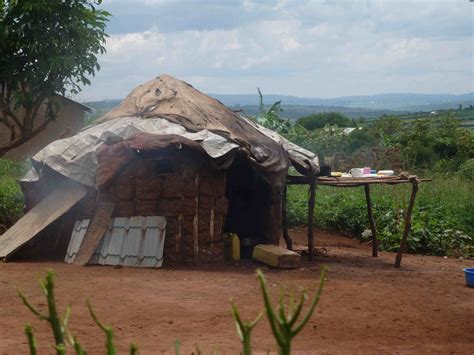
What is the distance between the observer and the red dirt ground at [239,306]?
20.3ft

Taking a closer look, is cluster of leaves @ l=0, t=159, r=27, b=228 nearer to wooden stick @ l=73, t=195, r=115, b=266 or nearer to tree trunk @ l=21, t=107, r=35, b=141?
tree trunk @ l=21, t=107, r=35, b=141

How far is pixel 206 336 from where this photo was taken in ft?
20.7

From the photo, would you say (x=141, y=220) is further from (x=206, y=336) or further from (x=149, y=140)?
(x=206, y=336)

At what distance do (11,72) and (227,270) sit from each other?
518 cm

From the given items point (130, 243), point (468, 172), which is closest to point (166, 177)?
point (130, 243)

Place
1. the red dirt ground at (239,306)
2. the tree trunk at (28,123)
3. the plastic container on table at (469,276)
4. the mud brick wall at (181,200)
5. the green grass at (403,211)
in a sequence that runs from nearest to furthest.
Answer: the red dirt ground at (239,306)
the plastic container on table at (469,276)
the mud brick wall at (181,200)
the tree trunk at (28,123)
the green grass at (403,211)

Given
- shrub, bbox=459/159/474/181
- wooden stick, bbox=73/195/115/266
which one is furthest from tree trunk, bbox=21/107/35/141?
shrub, bbox=459/159/474/181

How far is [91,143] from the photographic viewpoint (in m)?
11.0

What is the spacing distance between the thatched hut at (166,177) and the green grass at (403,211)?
3.01 metres

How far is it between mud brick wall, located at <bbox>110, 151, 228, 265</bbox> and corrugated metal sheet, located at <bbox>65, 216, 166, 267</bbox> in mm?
105

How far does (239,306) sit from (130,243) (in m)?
2.97

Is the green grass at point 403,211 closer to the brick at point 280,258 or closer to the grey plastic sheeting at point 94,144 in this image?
the grey plastic sheeting at point 94,144

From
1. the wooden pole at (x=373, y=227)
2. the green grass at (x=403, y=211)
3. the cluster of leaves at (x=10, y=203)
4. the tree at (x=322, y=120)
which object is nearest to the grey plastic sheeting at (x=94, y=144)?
the wooden pole at (x=373, y=227)

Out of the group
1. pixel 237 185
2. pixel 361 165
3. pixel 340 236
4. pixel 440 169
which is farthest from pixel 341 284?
pixel 440 169
